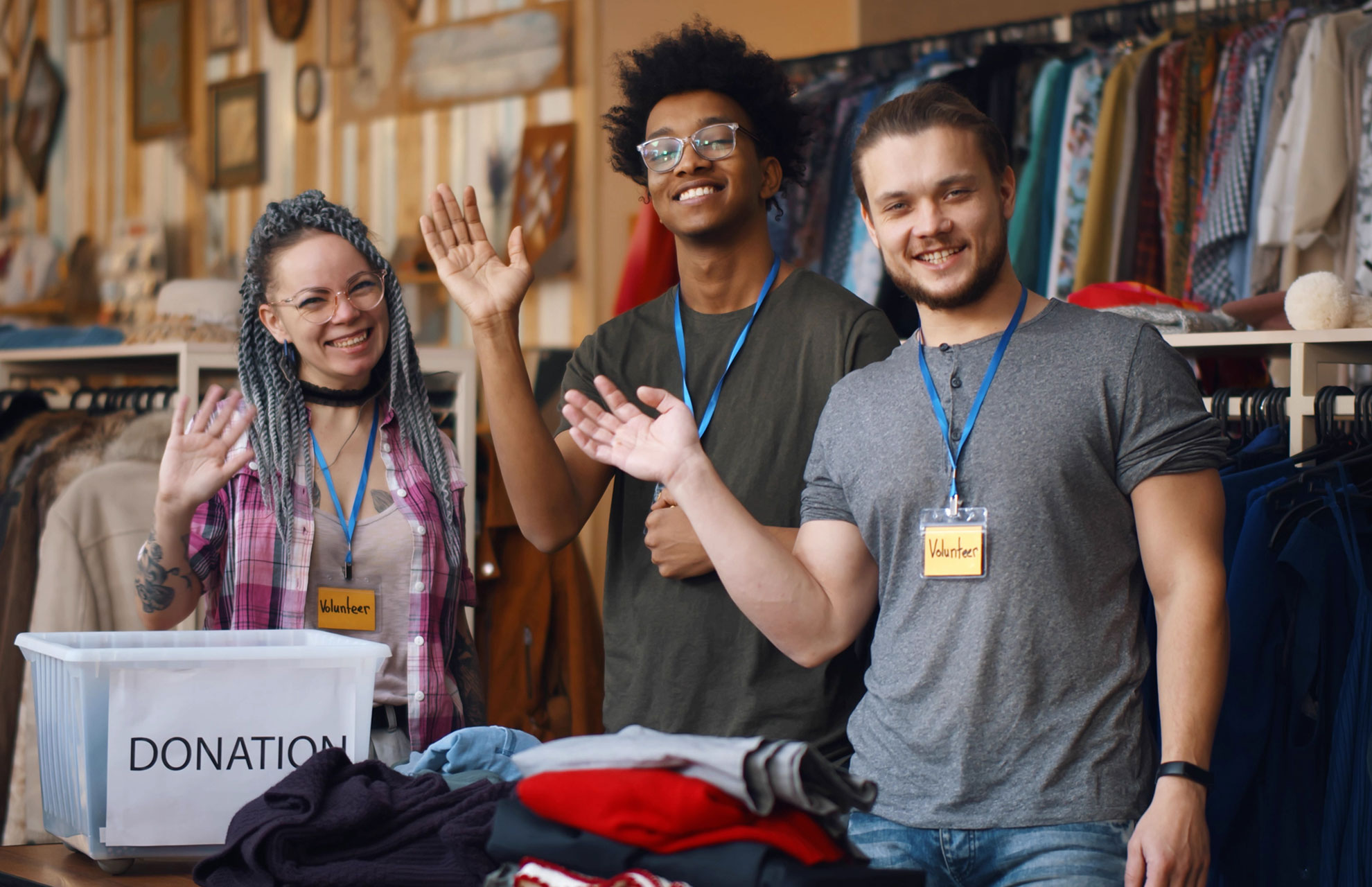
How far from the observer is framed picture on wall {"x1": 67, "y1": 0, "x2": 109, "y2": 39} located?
6156 millimetres

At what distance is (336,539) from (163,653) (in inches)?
23.4

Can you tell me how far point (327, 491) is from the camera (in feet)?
7.22

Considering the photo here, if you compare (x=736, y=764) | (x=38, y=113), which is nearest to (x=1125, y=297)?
(x=736, y=764)

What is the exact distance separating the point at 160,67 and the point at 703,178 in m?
4.78

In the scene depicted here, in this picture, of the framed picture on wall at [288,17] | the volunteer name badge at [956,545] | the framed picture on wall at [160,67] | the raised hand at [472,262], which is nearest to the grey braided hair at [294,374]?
the raised hand at [472,262]

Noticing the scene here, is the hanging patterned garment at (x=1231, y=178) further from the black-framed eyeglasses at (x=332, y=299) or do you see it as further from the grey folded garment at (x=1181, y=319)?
the black-framed eyeglasses at (x=332, y=299)

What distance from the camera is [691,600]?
2039 millimetres

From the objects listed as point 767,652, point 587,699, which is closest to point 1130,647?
point 767,652

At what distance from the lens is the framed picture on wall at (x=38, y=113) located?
6340mm

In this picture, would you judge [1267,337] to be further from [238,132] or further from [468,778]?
[238,132]

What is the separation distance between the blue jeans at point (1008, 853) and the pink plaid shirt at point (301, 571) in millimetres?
825

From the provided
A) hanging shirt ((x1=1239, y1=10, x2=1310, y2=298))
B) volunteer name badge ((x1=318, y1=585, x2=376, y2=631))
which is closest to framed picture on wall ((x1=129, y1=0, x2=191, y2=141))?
volunteer name badge ((x1=318, y1=585, x2=376, y2=631))

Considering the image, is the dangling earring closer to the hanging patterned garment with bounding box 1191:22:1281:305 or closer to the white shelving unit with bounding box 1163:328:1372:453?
the white shelving unit with bounding box 1163:328:1372:453

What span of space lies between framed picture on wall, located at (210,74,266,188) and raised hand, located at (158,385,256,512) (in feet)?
13.1
